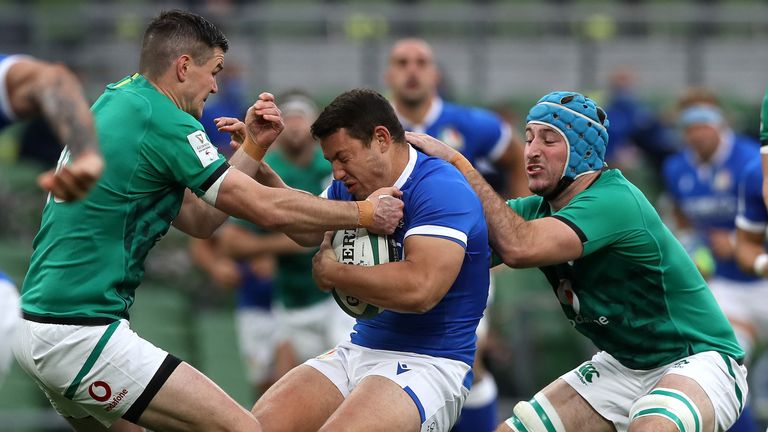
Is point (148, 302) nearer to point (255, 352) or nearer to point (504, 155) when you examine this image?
point (255, 352)

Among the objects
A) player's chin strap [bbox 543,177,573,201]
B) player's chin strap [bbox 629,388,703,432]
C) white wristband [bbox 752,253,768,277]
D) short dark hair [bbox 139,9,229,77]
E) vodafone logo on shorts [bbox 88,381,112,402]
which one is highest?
short dark hair [bbox 139,9,229,77]

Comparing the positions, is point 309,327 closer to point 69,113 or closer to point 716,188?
point 716,188

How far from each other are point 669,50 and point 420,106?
818 cm

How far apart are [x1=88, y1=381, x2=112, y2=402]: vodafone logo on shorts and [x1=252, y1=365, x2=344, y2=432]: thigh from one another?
707 mm

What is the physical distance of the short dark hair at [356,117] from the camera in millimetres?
5797

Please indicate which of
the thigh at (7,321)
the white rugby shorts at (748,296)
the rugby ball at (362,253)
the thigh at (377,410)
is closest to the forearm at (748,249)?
the white rugby shorts at (748,296)

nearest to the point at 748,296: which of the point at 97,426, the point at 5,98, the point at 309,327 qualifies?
the point at 309,327

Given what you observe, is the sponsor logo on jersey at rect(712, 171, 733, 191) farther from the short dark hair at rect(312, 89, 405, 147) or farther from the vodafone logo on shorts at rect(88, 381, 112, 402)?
the vodafone logo on shorts at rect(88, 381, 112, 402)

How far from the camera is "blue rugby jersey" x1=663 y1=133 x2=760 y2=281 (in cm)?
1155

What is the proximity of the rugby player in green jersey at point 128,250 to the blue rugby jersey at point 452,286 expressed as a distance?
0.22m

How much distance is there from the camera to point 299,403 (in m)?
5.76

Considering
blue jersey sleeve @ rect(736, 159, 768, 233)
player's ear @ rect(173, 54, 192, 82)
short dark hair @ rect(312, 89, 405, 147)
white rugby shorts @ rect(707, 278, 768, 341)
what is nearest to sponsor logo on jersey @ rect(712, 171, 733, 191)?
white rugby shorts @ rect(707, 278, 768, 341)

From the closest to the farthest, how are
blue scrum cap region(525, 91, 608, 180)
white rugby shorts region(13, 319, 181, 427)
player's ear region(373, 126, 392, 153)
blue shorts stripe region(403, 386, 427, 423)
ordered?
1. white rugby shorts region(13, 319, 181, 427)
2. blue shorts stripe region(403, 386, 427, 423)
3. player's ear region(373, 126, 392, 153)
4. blue scrum cap region(525, 91, 608, 180)

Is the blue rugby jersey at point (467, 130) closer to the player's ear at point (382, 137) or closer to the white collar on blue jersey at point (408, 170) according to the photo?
the white collar on blue jersey at point (408, 170)
